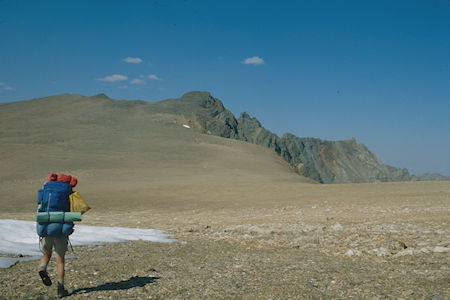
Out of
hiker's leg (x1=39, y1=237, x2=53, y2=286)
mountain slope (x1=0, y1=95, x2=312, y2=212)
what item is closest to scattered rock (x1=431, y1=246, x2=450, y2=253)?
hiker's leg (x1=39, y1=237, x2=53, y2=286)

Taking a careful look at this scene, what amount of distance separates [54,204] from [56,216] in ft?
0.73

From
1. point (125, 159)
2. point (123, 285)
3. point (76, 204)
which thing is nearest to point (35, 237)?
point (123, 285)

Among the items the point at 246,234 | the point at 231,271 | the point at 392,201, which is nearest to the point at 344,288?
the point at 231,271

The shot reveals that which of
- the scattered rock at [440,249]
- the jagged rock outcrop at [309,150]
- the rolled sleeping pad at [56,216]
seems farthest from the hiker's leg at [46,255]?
the jagged rock outcrop at [309,150]

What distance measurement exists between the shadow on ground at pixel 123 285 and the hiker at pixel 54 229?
474 millimetres

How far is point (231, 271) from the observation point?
9.29 metres

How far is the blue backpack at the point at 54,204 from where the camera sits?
6.79 metres

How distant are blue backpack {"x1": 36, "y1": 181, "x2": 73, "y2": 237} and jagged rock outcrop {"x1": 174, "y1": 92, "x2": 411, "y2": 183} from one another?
115995 millimetres

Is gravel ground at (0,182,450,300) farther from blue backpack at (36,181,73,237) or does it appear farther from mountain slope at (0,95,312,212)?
mountain slope at (0,95,312,212)

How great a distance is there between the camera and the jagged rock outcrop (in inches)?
5305

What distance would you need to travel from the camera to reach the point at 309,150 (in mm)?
166250

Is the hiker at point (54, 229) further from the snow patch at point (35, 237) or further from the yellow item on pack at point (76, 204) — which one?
the snow patch at point (35, 237)

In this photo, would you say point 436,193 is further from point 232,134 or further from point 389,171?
point 389,171

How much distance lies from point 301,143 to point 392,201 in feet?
470
